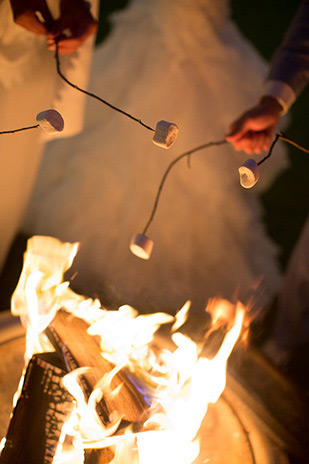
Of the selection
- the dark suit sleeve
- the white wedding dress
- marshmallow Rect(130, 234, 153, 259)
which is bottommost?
the white wedding dress

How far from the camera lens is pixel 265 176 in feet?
8.89

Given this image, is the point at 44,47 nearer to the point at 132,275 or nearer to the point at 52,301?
the point at 52,301

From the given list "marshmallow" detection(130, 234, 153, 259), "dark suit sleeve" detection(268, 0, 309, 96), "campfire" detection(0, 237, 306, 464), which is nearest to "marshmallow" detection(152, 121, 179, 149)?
"marshmallow" detection(130, 234, 153, 259)

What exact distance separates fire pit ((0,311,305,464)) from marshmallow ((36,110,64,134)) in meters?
0.75

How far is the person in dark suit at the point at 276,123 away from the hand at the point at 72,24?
594 millimetres

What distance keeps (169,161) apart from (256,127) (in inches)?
44.5

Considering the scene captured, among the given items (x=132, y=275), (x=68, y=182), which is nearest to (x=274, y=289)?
(x=132, y=275)

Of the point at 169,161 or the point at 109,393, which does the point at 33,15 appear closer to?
the point at 109,393

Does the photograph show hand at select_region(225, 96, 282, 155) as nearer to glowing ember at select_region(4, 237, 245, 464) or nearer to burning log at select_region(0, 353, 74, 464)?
glowing ember at select_region(4, 237, 245, 464)

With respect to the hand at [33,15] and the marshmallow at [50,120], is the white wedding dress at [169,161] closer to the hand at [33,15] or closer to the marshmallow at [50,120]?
the hand at [33,15]

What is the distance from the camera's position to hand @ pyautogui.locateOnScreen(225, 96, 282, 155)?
1348 millimetres

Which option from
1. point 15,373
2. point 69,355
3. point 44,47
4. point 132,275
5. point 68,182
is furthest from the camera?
point 68,182

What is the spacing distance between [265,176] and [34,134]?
1.74 meters

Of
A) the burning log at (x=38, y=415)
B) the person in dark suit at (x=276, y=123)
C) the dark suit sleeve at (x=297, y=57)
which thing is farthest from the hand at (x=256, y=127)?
the burning log at (x=38, y=415)
